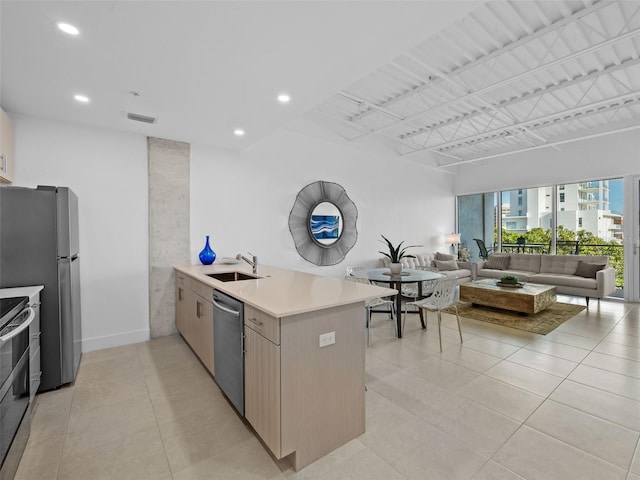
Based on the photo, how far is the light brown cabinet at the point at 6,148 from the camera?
2.63 meters

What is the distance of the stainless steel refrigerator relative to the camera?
2.33 meters

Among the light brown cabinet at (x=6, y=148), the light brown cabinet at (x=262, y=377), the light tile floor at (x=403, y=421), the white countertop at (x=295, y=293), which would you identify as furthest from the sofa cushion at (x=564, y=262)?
the light brown cabinet at (x=6, y=148)

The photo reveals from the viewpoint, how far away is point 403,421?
2.10 meters

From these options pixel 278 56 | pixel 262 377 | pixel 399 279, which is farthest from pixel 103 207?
pixel 399 279

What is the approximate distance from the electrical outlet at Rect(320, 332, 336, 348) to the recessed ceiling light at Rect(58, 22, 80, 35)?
2.37 meters

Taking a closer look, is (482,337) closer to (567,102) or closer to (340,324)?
(340,324)

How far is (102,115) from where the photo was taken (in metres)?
3.08

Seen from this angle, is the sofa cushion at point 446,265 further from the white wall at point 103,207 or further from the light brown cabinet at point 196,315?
the white wall at point 103,207

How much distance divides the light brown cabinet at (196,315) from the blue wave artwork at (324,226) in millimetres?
2340

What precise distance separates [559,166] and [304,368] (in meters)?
7.39

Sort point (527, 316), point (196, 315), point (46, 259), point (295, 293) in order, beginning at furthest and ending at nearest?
point (527, 316), point (196, 315), point (46, 259), point (295, 293)

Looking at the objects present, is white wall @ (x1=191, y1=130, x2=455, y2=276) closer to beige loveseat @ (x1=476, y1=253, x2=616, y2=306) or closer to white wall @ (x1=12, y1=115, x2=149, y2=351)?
white wall @ (x1=12, y1=115, x2=149, y2=351)

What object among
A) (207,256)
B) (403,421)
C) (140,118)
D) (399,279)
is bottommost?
(403,421)

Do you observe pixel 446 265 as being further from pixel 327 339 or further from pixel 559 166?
pixel 327 339
